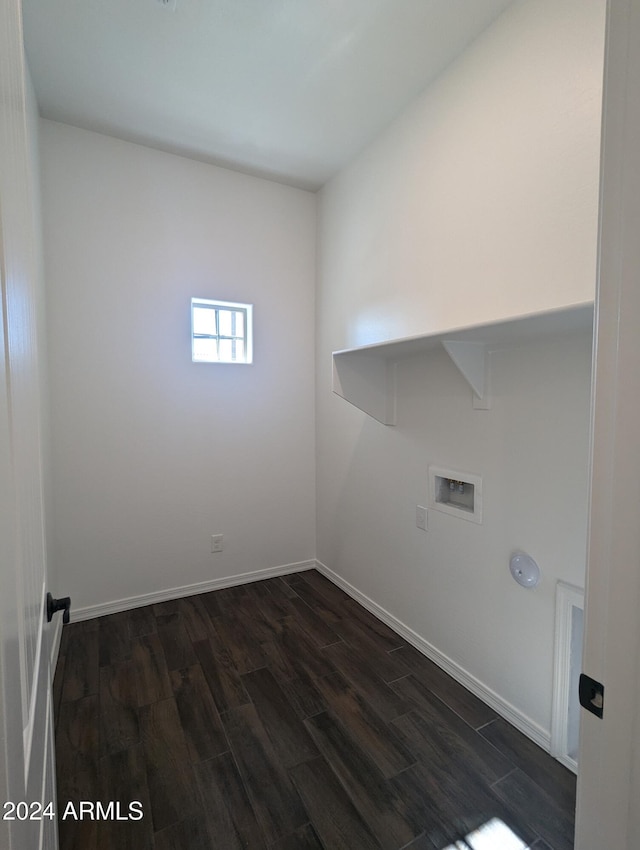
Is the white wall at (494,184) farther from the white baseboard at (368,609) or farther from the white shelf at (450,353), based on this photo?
the white baseboard at (368,609)

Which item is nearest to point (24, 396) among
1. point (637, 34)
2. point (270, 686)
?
point (637, 34)

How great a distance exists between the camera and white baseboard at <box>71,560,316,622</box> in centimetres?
244

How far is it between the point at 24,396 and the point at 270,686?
1.77 metres

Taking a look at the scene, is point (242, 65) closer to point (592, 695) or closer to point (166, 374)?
point (166, 374)

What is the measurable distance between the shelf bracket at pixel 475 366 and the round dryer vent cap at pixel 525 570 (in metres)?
0.64

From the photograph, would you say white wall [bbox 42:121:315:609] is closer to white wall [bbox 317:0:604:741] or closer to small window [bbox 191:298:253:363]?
small window [bbox 191:298:253:363]

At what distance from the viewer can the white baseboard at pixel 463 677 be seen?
154 centimetres

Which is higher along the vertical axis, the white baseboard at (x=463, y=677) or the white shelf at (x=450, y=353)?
the white shelf at (x=450, y=353)

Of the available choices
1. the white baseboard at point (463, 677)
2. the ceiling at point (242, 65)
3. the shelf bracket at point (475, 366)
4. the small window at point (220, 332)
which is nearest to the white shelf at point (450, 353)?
the shelf bracket at point (475, 366)

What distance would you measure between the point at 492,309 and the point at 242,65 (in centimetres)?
167

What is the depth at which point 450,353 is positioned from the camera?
5.19 feet

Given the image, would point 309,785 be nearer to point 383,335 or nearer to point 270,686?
point 270,686

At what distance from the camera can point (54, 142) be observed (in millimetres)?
2221

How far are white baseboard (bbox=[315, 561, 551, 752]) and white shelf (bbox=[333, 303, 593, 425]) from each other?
1.19 m
